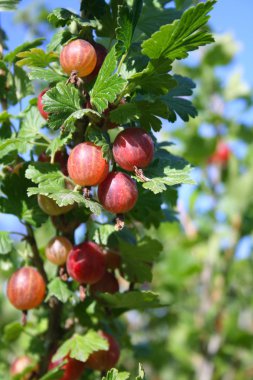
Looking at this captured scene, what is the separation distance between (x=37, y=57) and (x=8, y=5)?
0.22 m

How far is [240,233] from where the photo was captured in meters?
2.81

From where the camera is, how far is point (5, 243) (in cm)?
95

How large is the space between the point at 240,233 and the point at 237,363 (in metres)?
0.91

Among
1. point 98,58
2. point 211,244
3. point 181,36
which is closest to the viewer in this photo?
point 181,36

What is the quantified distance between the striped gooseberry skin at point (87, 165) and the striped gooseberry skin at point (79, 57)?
12cm

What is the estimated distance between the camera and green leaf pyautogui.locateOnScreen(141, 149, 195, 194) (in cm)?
77

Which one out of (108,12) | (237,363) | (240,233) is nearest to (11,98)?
(108,12)

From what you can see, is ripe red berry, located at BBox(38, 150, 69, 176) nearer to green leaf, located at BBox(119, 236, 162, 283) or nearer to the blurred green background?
green leaf, located at BBox(119, 236, 162, 283)

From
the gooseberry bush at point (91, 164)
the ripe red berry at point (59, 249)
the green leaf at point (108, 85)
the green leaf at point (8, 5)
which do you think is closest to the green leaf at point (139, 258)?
the gooseberry bush at point (91, 164)

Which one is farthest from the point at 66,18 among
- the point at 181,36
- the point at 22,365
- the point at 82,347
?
the point at 22,365

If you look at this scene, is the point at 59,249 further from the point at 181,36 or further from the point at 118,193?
the point at 181,36

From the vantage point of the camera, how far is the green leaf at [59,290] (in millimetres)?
893

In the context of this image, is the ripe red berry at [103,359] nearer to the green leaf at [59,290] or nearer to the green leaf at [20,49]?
the green leaf at [59,290]

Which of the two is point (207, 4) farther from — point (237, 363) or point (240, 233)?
point (237, 363)
